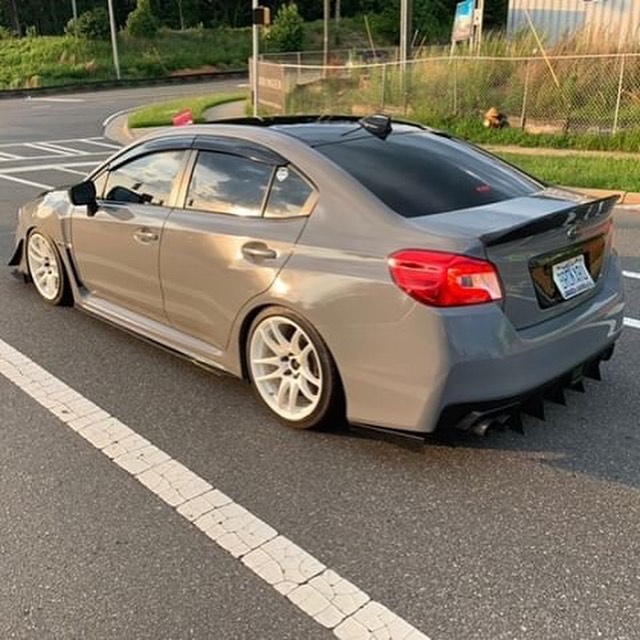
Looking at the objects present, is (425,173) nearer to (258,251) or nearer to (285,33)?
(258,251)

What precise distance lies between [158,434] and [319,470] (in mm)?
894

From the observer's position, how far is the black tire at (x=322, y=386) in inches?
138

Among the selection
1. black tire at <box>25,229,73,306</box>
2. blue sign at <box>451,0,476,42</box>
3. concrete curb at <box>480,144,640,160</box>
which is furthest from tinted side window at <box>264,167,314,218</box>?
blue sign at <box>451,0,476,42</box>

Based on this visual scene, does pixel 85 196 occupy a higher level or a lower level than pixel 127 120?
higher

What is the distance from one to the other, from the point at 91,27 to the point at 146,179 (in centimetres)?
5055

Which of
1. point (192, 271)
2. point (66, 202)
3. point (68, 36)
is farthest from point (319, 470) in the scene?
point (68, 36)

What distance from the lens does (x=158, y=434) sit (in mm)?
3797

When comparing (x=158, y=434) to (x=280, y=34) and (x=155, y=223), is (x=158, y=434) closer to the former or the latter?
(x=155, y=223)

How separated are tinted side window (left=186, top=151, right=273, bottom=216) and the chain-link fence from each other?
1158 cm

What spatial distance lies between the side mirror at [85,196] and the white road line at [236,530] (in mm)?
1231

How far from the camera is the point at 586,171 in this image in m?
11.3

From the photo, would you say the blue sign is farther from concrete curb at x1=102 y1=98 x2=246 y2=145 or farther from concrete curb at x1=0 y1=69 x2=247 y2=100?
concrete curb at x1=0 y1=69 x2=247 y2=100

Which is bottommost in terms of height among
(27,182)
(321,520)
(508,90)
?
(27,182)

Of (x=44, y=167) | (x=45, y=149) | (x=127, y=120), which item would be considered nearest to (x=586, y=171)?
(x=44, y=167)
